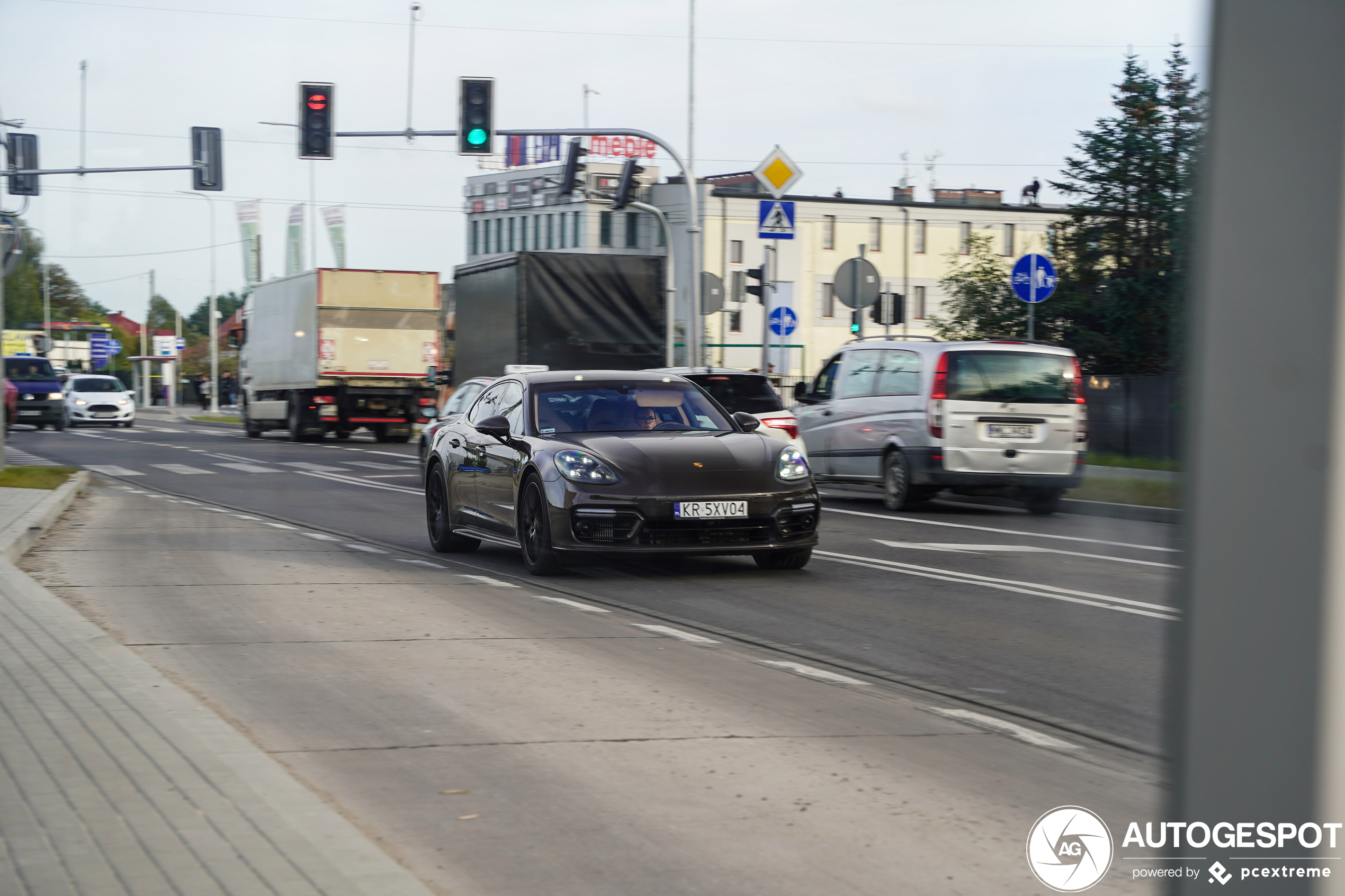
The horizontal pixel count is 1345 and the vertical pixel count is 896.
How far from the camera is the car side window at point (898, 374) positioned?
17.1 meters

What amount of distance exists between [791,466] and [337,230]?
64.0 m

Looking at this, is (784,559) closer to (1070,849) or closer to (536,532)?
(536,532)

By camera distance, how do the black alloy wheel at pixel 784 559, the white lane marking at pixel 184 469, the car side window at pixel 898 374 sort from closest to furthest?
the black alloy wheel at pixel 784 559 → the car side window at pixel 898 374 → the white lane marking at pixel 184 469

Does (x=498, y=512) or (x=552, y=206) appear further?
(x=552, y=206)

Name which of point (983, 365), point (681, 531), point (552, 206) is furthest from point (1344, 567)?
point (552, 206)

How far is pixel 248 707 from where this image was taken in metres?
6.27

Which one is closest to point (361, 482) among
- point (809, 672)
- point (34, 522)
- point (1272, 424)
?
point (34, 522)

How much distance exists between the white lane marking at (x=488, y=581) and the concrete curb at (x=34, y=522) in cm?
339

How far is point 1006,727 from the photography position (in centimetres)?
593

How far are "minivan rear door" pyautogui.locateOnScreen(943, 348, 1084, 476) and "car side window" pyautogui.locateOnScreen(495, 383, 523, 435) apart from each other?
5977 mm

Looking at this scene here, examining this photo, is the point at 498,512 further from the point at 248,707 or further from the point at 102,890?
the point at 102,890

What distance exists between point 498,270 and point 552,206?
72459 mm

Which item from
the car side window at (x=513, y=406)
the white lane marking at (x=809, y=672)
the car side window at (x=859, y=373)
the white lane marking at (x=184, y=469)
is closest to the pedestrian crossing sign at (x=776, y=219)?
the car side window at (x=859, y=373)

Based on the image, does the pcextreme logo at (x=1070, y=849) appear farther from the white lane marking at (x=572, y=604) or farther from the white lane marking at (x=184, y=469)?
the white lane marking at (x=184, y=469)
